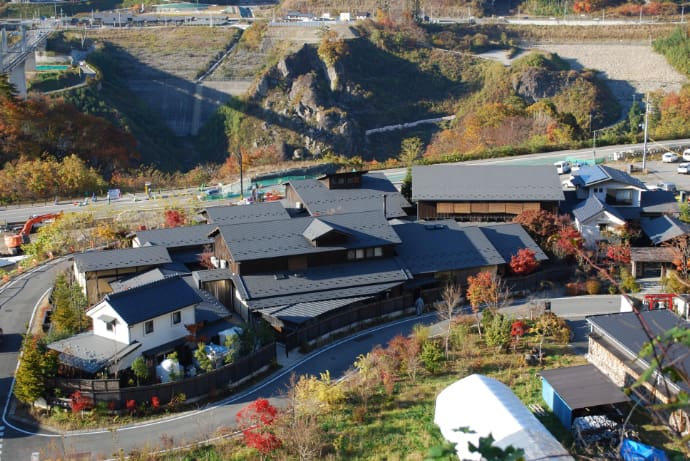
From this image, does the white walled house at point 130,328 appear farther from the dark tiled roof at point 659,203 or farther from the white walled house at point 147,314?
the dark tiled roof at point 659,203

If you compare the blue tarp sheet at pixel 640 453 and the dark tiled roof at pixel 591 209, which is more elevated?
the dark tiled roof at pixel 591 209

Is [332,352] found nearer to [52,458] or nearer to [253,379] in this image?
[253,379]

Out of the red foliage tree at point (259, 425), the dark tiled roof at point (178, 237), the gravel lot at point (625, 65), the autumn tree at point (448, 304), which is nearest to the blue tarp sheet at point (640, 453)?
the red foliage tree at point (259, 425)

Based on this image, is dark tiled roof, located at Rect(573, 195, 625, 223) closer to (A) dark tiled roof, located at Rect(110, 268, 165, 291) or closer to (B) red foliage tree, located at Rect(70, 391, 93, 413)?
(A) dark tiled roof, located at Rect(110, 268, 165, 291)

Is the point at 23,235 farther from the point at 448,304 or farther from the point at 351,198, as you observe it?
the point at 448,304

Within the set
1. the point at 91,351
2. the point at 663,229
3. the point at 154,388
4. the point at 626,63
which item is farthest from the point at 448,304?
the point at 626,63

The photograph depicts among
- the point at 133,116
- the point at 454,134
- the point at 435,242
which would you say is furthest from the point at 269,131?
the point at 435,242
